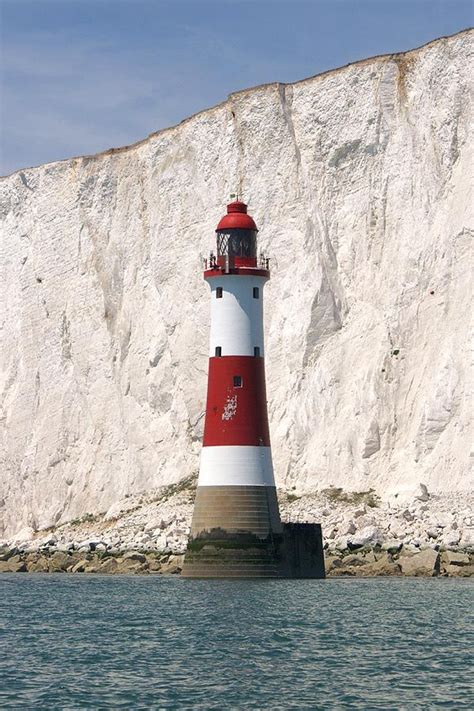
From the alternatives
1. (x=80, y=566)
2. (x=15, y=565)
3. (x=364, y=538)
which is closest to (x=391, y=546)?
(x=364, y=538)

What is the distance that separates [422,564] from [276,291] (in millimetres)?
16617

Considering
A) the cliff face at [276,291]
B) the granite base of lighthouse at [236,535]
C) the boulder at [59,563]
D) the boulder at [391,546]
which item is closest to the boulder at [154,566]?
the boulder at [59,563]

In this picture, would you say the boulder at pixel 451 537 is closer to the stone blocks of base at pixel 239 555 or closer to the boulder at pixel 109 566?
the stone blocks of base at pixel 239 555

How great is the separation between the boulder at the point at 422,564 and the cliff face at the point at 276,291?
22.5 feet

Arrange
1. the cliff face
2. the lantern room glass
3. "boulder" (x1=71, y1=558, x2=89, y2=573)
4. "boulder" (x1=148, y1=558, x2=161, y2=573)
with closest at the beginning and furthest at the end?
the lantern room glass, "boulder" (x1=148, y1=558, x2=161, y2=573), "boulder" (x1=71, y1=558, x2=89, y2=573), the cliff face

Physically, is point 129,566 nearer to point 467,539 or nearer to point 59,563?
point 59,563

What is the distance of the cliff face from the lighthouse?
42.3 ft

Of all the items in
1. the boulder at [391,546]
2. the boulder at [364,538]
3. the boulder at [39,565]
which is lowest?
the boulder at [39,565]

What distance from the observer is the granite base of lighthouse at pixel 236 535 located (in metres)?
30.6

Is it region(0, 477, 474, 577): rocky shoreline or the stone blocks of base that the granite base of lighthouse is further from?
region(0, 477, 474, 577): rocky shoreline

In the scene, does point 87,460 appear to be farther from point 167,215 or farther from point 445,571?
point 445,571

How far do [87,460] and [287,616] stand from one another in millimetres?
27983

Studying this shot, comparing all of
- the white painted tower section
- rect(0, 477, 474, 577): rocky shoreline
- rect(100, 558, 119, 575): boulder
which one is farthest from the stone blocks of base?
rect(100, 558, 119, 575): boulder

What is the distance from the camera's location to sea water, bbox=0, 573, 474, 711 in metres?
19.0
